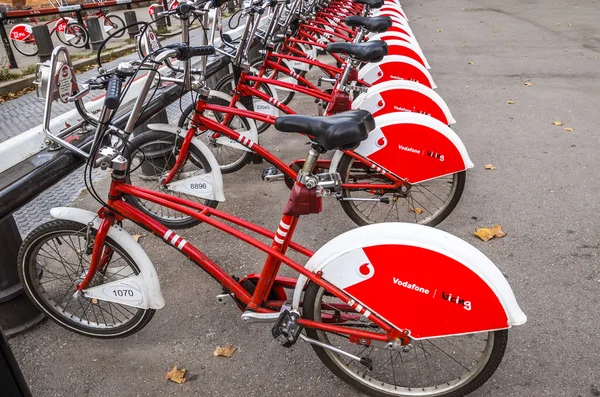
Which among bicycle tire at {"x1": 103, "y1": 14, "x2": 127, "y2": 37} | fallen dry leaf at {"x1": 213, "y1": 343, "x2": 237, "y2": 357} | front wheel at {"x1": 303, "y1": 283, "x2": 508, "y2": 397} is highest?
front wheel at {"x1": 303, "y1": 283, "x2": 508, "y2": 397}

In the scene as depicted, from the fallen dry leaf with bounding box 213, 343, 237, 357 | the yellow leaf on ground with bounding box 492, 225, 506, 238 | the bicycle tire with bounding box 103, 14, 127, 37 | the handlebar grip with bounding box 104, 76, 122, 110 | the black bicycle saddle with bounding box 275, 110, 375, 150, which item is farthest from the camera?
the bicycle tire with bounding box 103, 14, 127, 37

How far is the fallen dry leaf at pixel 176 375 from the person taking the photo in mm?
2352

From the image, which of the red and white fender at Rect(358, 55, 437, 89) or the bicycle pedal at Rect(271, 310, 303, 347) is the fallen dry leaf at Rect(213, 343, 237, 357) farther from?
the red and white fender at Rect(358, 55, 437, 89)

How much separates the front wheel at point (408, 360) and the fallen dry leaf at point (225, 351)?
0.52 metres

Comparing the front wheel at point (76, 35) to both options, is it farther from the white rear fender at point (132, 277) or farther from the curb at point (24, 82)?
the white rear fender at point (132, 277)

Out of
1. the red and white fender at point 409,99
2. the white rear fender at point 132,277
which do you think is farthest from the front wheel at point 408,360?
the red and white fender at point 409,99

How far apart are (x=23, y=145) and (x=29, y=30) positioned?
28.0 ft

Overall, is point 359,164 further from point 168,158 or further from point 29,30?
point 29,30

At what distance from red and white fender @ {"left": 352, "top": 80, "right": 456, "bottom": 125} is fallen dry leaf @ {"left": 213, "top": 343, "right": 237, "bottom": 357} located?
2.09 meters

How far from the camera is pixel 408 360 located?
2.38 m

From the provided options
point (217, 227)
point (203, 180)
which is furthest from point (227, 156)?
point (217, 227)

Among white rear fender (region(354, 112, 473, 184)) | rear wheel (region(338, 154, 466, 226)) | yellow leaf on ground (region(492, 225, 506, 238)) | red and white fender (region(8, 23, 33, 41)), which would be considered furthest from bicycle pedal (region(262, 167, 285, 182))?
red and white fender (region(8, 23, 33, 41))

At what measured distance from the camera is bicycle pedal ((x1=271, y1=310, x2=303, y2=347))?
212 centimetres

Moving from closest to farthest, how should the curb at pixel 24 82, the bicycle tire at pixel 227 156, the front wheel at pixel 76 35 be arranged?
the bicycle tire at pixel 227 156 < the curb at pixel 24 82 < the front wheel at pixel 76 35
